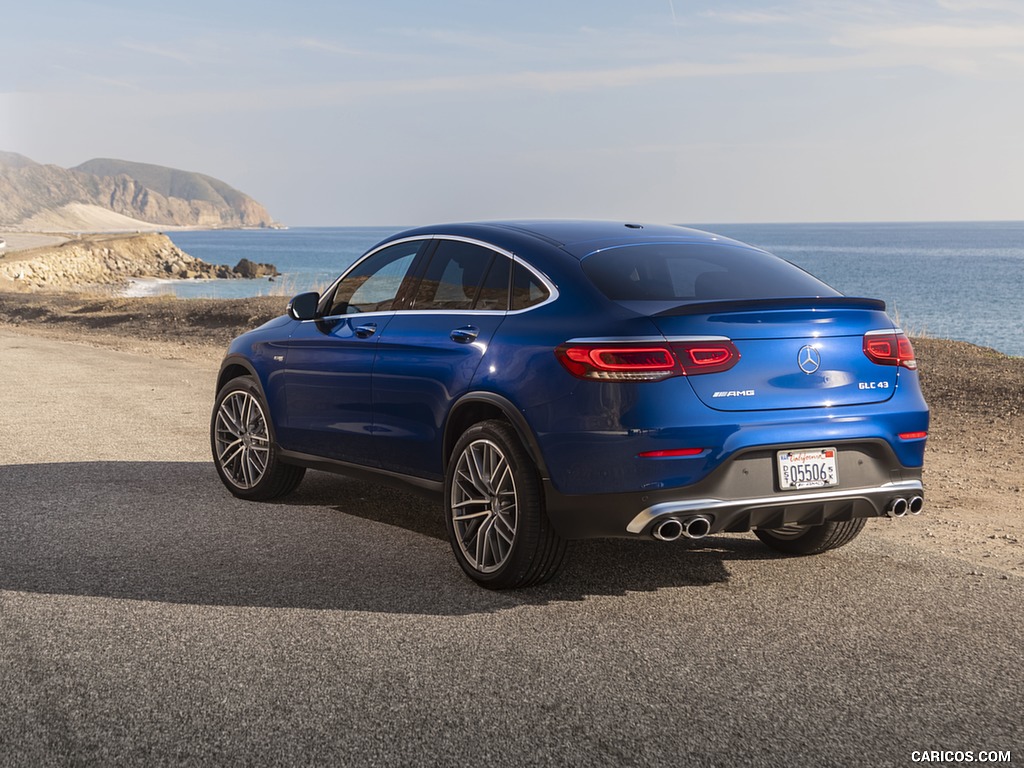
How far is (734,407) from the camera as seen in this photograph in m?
5.34

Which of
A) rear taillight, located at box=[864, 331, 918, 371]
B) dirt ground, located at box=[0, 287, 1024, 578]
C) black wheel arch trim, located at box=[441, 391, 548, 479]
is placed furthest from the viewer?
dirt ground, located at box=[0, 287, 1024, 578]

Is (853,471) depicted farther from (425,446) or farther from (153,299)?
(153,299)

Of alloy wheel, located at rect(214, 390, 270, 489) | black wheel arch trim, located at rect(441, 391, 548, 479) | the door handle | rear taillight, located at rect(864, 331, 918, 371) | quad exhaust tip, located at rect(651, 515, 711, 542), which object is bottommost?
alloy wheel, located at rect(214, 390, 270, 489)

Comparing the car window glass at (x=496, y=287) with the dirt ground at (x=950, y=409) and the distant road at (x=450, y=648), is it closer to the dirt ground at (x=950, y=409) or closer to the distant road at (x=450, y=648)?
the distant road at (x=450, y=648)

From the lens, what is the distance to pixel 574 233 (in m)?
6.46

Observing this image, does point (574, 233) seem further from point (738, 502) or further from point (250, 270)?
point (250, 270)

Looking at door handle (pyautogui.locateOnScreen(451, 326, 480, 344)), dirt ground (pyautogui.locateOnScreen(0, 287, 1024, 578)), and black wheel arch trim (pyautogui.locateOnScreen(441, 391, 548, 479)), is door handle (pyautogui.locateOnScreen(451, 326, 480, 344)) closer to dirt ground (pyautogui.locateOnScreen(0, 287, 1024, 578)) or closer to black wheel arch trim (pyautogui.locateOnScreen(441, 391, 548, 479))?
black wheel arch trim (pyautogui.locateOnScreen(441, 391, 548, 479))

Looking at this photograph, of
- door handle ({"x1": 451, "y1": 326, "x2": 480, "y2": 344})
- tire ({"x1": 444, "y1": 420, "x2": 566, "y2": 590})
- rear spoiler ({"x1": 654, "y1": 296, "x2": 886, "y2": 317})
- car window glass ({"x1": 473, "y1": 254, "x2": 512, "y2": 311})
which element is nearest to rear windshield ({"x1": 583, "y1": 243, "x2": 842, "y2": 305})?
rear spoiler ({"x1": 654, "y1": 296, "x2": 886, "y2": 317})

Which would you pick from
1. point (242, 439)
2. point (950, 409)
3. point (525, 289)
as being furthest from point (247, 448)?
point (950, 409)

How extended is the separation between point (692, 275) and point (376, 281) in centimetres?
213

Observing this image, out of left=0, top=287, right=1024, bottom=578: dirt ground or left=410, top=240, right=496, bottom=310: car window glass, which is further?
left=0, top=287, right=1024, bottom=578: dirt ground

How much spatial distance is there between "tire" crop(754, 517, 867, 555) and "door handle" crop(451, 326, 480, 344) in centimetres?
193

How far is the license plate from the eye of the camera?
17.9 feet

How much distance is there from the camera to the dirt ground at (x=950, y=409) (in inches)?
296
